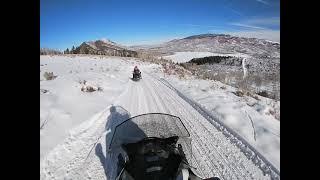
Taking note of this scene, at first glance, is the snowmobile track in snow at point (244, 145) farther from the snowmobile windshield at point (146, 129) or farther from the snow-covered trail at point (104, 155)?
the snowmobile windshield at point (146, 129)

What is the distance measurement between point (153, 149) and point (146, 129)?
38cm

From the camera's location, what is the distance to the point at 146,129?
4.14 m

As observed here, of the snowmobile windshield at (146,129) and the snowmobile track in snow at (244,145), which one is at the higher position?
the snowmobile windshield at (146,129)

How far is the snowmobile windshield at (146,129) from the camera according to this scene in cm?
414

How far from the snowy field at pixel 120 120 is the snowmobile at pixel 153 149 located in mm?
863

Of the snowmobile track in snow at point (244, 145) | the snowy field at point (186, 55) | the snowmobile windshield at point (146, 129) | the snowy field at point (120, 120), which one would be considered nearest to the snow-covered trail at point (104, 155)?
the snowy field at point (120, 120)

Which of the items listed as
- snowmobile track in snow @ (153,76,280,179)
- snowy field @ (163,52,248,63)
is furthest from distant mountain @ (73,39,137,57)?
snowmobile track in snow @ (153,76,280,179)

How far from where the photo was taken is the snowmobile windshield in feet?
13.6

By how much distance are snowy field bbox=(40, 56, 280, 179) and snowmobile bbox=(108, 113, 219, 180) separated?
86 centimetres

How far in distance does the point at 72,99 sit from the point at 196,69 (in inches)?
612

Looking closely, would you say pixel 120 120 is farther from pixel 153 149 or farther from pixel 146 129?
pixel 153 149

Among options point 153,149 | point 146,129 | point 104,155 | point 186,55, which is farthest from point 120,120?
point 186,55

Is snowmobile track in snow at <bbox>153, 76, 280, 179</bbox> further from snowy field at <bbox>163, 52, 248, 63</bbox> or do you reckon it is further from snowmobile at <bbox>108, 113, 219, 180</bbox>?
snowy field at <bbox>163, 52, 248, 63</bbox>
